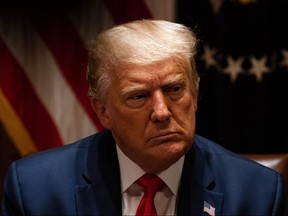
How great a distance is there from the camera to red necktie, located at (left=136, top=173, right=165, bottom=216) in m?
2.26

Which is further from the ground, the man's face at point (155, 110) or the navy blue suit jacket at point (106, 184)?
the man's face at point (155, 110)

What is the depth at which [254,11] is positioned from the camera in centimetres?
321

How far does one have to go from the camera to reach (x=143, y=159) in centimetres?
222

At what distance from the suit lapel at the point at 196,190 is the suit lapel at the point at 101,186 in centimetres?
25

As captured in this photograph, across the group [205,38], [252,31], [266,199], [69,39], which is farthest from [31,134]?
[266,199]

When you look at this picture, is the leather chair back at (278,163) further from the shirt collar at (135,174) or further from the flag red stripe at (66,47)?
the flag red stripe at (66,47)

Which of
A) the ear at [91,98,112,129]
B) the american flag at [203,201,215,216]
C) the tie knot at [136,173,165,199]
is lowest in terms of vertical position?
the american flag at [203,201,215,216]

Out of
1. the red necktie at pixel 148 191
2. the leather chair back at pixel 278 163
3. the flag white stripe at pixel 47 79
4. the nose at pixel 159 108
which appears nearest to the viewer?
the nose at pixel 159 108

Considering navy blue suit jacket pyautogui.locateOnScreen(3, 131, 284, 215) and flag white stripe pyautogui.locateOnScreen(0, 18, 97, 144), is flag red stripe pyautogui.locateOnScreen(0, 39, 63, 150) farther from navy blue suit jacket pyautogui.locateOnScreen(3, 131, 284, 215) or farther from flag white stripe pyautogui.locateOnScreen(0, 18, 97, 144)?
navy blue suit jacket pyautogui.locateOnScreen(3, 131, 284, 215)

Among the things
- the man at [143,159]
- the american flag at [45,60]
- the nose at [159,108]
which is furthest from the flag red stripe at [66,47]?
the nose at [159,108]

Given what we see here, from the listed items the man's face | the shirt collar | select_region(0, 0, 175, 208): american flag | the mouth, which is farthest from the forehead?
select_region(0, 0, 175, 208): american flag

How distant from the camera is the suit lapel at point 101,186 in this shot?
2.29 metres

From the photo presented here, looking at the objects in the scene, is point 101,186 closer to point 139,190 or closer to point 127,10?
point 139,190

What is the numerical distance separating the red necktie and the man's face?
9 centimetres
